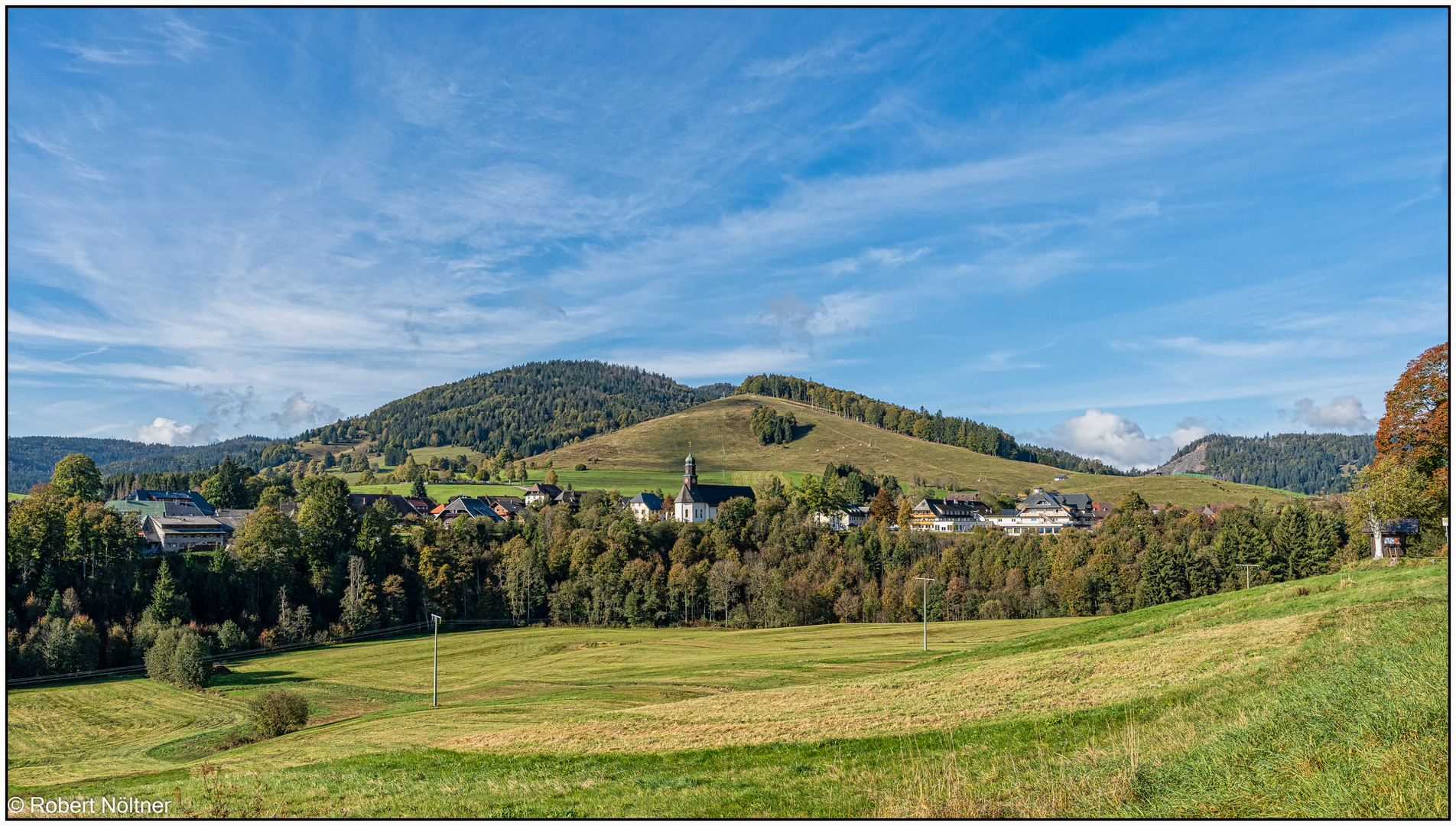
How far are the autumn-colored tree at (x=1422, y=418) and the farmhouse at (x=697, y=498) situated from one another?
119 metres

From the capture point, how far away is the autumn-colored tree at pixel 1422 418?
32000 millimetres

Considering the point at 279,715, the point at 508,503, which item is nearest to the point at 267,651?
the point at 279,715

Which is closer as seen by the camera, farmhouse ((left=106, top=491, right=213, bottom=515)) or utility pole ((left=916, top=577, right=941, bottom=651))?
utility pole ((left=916, top=577, right=941, bottom=651))

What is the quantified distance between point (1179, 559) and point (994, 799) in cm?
9478

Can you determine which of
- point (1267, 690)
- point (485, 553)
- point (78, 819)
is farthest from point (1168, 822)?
point (485, 553)

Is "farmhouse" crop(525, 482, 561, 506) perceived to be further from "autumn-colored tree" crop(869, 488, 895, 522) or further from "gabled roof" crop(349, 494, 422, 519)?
"autumn-colored tree" crop(869, 488, 895, 522)

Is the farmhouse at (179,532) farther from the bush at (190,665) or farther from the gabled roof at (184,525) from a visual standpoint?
the bush at (190,665)

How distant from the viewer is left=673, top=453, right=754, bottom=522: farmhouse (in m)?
150

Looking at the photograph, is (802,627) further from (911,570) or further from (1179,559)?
(1179,559)

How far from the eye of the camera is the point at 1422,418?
3278 centimetres

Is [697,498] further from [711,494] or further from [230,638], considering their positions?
[230,638]

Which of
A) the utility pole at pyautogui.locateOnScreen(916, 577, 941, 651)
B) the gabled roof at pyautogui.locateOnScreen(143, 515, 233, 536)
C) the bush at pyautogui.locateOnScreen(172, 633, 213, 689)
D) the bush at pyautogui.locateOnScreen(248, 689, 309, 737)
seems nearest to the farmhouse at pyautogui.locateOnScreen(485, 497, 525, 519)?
the gabled roof at pyautogui.locateOnScreen(143, 515, 233, 536)

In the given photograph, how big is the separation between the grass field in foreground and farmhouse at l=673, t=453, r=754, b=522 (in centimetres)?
11071

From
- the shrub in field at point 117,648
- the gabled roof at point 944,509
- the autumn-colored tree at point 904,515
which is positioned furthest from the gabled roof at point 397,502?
the gabled roof at point 944,509
